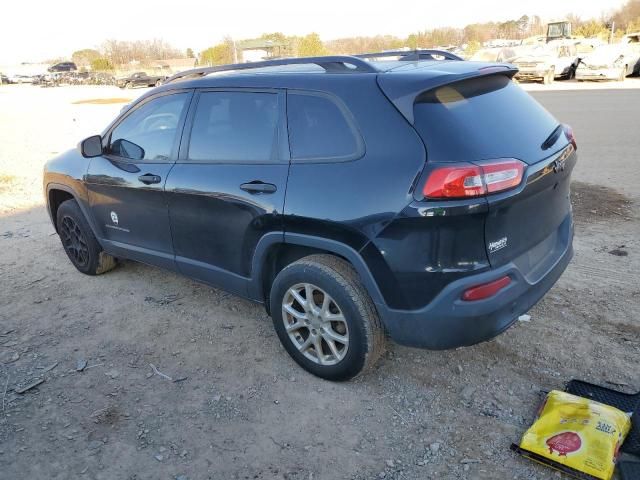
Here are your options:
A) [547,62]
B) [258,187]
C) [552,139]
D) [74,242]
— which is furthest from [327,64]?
[547,62]

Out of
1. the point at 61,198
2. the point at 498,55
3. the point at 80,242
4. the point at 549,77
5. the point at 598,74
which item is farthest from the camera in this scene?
the point at 498,55

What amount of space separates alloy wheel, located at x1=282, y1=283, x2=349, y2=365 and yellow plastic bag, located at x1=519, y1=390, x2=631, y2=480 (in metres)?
1.09

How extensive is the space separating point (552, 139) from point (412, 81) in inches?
37.8

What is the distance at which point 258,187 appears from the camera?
10.2ft

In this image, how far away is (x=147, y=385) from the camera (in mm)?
3266

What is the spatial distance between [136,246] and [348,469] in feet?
8.38

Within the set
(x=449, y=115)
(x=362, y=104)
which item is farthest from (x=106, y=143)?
(x=449, y=115)

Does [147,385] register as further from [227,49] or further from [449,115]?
[227,49]

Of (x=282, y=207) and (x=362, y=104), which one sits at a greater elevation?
(x=362, y=104)

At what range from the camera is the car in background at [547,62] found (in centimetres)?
2280

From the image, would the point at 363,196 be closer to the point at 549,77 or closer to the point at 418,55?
the point at 418,55

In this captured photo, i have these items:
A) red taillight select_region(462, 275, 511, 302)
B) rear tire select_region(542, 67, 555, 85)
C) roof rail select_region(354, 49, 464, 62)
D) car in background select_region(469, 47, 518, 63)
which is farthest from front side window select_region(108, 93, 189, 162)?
car in background select_region(469, 47, 518, 63)

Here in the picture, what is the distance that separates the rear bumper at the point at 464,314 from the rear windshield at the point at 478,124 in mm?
588

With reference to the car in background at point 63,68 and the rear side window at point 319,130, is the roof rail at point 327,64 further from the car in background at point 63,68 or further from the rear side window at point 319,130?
the car in background at point 63,68
